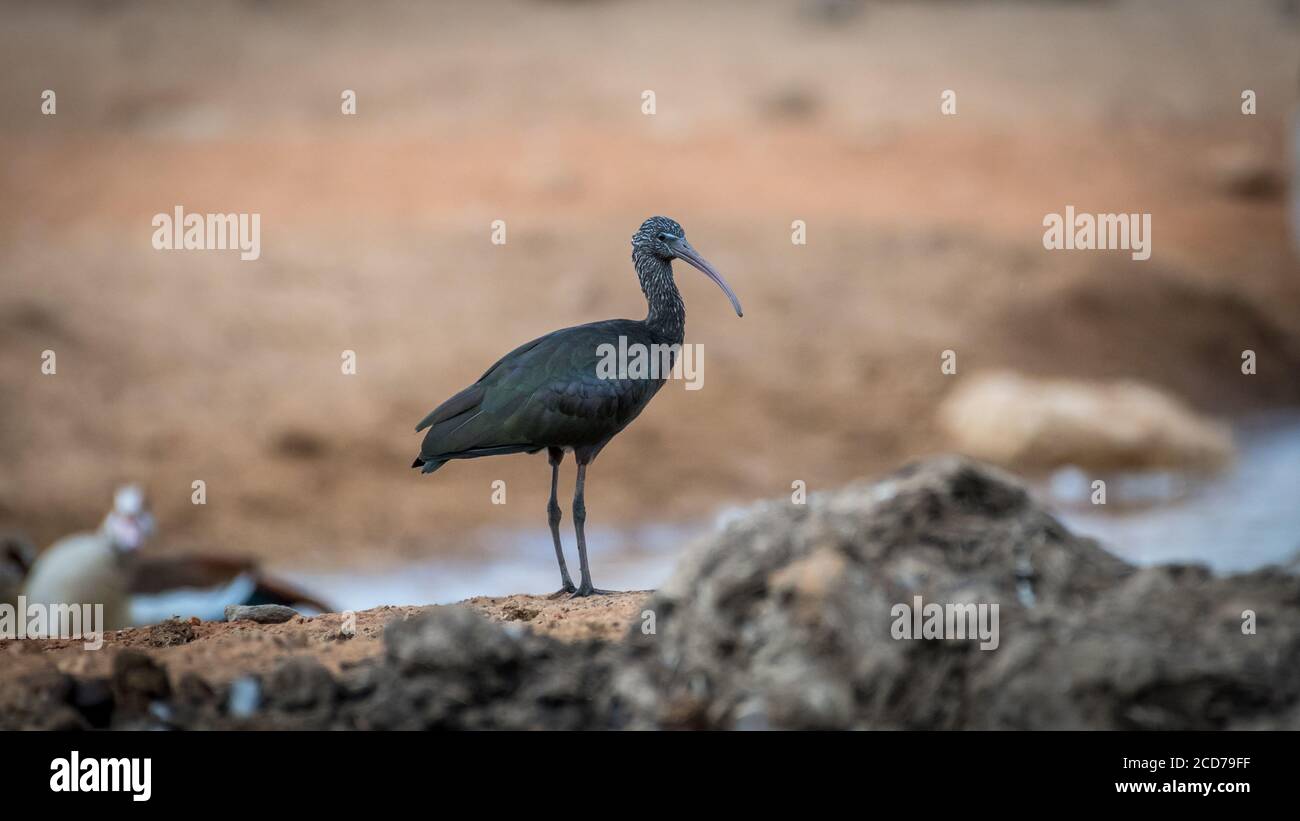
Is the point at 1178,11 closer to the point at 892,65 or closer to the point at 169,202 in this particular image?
the point at 892,65

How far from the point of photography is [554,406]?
7.07 meters

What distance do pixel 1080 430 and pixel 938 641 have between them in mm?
12864

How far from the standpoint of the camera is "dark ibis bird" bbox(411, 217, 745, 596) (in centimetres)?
709

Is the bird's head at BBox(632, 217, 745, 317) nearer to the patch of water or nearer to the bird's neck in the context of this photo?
the bird's neck

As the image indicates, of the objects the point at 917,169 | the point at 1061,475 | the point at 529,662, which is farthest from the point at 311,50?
the point at 529,662

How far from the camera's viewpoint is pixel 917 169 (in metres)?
23.8

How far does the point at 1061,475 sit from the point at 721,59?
12899mm

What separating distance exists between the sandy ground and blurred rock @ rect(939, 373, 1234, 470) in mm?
10916

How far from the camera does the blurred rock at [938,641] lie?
15.7 ft

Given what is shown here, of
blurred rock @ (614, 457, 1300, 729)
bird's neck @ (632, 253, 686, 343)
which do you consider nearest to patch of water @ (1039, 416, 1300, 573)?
bird's neck @ (632, 253, 686, 343)

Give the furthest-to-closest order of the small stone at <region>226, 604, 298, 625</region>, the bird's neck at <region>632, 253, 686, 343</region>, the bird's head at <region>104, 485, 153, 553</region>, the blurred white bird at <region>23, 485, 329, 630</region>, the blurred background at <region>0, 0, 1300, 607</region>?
1. the blurred background at <region>0, 0, 1300, 607</region>
2. the bird's head at <region>104, 485, 153, 553</region>
3. the blurred white bird at <region>23, 485, 329, 630</region>
4. the bird's neck at <region>632, 253, 686, 343</region>
5. the small stone at <region>226, 604, 298, 625</region>

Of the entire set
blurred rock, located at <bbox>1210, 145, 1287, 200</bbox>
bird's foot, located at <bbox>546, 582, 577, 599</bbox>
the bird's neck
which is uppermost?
blurred rock, located at <bbox>1210, 145, 1287, 200</bbox>

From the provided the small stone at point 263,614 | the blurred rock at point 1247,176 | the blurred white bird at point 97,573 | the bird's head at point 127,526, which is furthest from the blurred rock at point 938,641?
the blurred rock at point 1247,176

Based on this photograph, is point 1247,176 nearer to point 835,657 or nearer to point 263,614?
point 263,614
